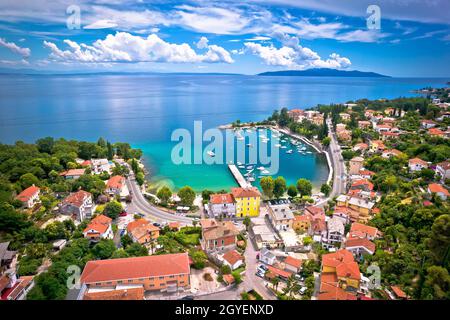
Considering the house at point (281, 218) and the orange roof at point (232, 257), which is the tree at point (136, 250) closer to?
the orange roof at point (232, 257)

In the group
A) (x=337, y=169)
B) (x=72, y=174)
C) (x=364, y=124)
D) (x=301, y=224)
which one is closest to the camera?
(x=301, y=224)

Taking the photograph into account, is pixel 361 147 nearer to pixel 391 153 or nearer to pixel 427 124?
pixel 391 153

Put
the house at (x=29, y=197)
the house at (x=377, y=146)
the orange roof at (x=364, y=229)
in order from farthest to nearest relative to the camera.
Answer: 1. the house at (x=377, y=146)
2. the house at (x=29, y=197)
3. the orange roof at (x=364, y=229)

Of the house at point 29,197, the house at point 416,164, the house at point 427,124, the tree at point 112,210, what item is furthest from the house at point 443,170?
the house at point 29,197

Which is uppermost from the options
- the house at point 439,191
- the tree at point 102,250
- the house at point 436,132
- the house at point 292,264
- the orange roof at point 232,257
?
the house at point 436,132

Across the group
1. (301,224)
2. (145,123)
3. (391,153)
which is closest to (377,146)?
(391,153)
